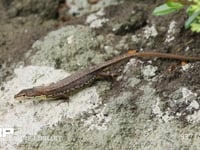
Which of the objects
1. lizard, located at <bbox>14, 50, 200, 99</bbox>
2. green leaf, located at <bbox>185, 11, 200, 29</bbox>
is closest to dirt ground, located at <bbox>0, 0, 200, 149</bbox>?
lizard, located at <bbox>14, 50, 200, 99</bbox>

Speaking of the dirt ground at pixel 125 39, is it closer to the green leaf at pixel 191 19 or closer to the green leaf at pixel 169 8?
the green leaf at pixel 191 19

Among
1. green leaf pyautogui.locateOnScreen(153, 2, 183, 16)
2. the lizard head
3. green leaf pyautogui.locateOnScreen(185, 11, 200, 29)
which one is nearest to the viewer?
green leaf pyautogui.locateOnScreen(153, 2, 183, 16)

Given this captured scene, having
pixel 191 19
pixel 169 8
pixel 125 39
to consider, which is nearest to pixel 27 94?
pixel 125 39

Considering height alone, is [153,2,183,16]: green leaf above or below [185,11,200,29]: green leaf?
above

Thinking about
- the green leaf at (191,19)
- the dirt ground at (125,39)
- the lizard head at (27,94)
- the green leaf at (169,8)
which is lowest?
the lizard head at (27,94)

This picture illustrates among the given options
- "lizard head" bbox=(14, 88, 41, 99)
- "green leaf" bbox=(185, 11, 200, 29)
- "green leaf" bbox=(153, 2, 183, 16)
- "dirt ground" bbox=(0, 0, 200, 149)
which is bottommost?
"lizard head" bbox=(14, 88, 41, 99)

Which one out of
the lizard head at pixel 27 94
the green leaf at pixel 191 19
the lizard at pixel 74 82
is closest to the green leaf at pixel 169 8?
the green leaf at pixel 191 19

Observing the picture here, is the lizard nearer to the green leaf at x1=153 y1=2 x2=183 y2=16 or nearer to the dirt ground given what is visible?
the dirt ground

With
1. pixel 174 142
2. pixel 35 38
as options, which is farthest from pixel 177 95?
pixel 35 38
